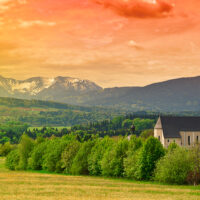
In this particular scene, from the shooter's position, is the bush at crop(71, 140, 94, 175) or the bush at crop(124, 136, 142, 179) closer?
the bush at crop(124, 136, 142, 179)

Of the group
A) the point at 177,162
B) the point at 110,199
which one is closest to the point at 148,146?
the point at 177,162

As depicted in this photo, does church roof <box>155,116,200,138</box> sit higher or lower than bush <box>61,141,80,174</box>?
higher

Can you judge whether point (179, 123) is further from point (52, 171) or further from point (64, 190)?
point (64, 190)

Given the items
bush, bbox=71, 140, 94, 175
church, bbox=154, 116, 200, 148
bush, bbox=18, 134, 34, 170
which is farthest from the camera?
church, bbox=154, 116, 200, 148

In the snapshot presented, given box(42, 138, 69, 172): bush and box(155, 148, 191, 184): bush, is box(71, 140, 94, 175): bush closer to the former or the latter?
box(42, 138, 69, 172): bush

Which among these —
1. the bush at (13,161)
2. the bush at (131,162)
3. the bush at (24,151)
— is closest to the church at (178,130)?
the bush at (24,151)

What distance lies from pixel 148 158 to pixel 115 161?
764cm

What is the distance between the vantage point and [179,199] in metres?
39.6

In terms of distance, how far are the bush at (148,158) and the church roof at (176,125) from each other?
7435 cm

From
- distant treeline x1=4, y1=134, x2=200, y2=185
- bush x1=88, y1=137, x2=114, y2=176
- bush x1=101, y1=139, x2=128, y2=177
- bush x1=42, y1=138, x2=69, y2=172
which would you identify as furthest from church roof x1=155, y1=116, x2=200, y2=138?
bush x1=101, y1=139, x2=128, y2=177

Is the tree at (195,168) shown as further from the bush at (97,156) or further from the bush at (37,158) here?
the bush at (37,158)

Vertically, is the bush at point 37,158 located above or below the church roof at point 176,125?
below

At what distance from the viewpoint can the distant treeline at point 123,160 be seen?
206 ft

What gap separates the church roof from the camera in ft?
482
